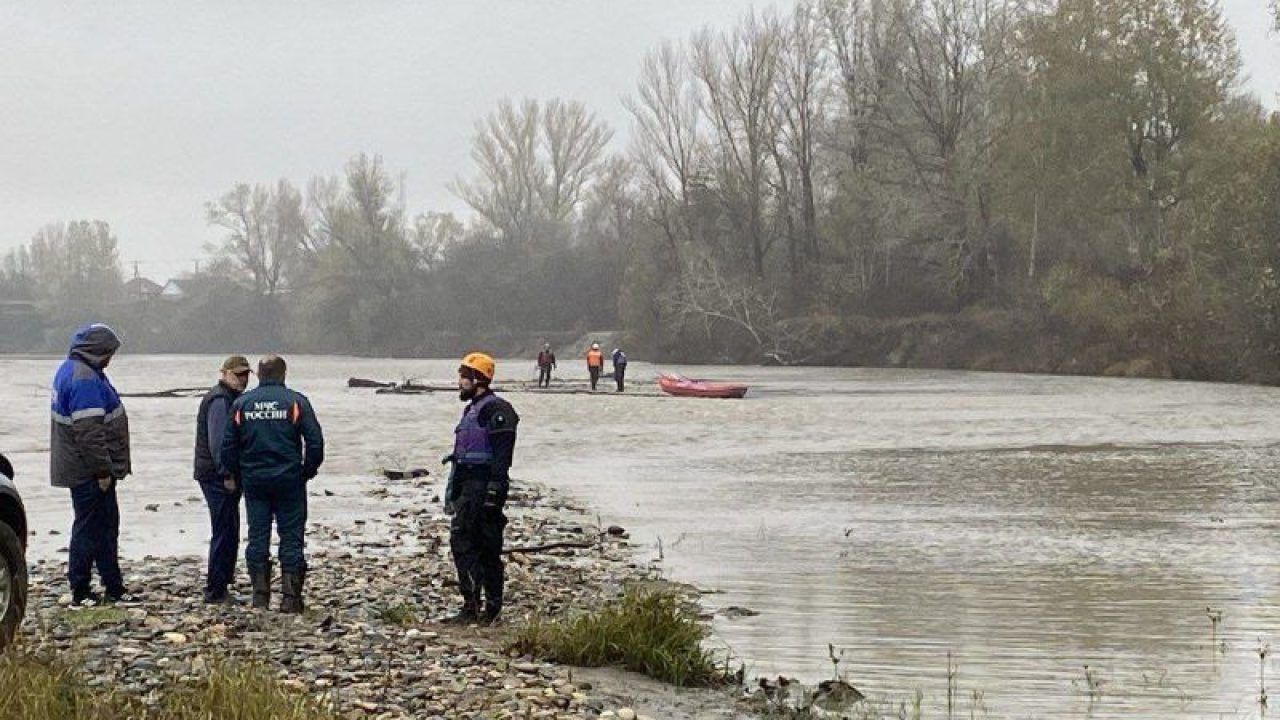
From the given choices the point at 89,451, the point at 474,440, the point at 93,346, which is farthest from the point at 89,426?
the point at 474,440

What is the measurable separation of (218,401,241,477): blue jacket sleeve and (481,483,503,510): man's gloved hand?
1.71 meters

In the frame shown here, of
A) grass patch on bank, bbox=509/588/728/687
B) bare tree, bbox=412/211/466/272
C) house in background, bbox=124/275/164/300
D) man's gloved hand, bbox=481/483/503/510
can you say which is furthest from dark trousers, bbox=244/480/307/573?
house in background, bbox=124/275/164/300

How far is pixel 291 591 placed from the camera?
10.3 m

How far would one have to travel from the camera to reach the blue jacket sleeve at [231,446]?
33.7 ft

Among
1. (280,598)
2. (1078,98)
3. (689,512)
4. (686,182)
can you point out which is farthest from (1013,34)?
(280,598)

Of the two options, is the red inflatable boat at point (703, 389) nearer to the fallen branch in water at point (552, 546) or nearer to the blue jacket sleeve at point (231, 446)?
the fallen branch in water at point (552, 546)

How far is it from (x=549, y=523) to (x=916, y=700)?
29.6 ft

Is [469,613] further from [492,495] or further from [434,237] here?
[434,237]

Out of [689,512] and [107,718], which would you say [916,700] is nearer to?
[107,718]

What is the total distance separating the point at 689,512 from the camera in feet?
63.5

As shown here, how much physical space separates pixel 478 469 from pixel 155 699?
338 centimetres

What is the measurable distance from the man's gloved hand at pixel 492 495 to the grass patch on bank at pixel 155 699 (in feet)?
9.71

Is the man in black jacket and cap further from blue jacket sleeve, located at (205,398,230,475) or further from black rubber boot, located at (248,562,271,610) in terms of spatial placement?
black rubber boot, located at (248,562,271,610)

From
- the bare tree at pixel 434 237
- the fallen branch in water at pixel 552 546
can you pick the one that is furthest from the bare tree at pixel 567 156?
the fallen branch in water at pixel 552 546
